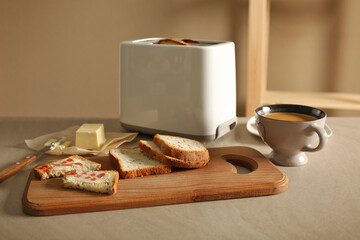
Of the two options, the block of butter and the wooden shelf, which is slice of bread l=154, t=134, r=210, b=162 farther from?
the wooden shelf

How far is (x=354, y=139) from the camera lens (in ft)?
3.42

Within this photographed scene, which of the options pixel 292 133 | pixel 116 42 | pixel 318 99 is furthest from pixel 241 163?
pixel 116 42

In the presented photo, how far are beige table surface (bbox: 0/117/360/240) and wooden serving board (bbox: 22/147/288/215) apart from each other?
0.5 inches

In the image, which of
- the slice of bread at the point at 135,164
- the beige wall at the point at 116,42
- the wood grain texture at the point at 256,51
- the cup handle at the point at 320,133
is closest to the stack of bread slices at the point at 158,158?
the slice of bread at the point at 135,164

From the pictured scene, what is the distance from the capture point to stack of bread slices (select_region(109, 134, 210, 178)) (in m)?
0.77

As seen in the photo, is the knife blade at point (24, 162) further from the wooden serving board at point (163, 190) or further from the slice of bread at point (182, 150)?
the slice of bread at point (182, 150)

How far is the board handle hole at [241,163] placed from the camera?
0.85m

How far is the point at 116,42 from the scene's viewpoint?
6.92ft

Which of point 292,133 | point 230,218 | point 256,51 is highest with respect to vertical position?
point 256,51

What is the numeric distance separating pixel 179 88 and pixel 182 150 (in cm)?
21

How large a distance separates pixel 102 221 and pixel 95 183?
0.08m

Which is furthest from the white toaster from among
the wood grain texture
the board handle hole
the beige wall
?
the beige wall

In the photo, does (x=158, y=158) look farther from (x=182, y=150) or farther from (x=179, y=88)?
(x=179, y=88)

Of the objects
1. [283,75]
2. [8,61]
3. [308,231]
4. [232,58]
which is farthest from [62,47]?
[308,231]
